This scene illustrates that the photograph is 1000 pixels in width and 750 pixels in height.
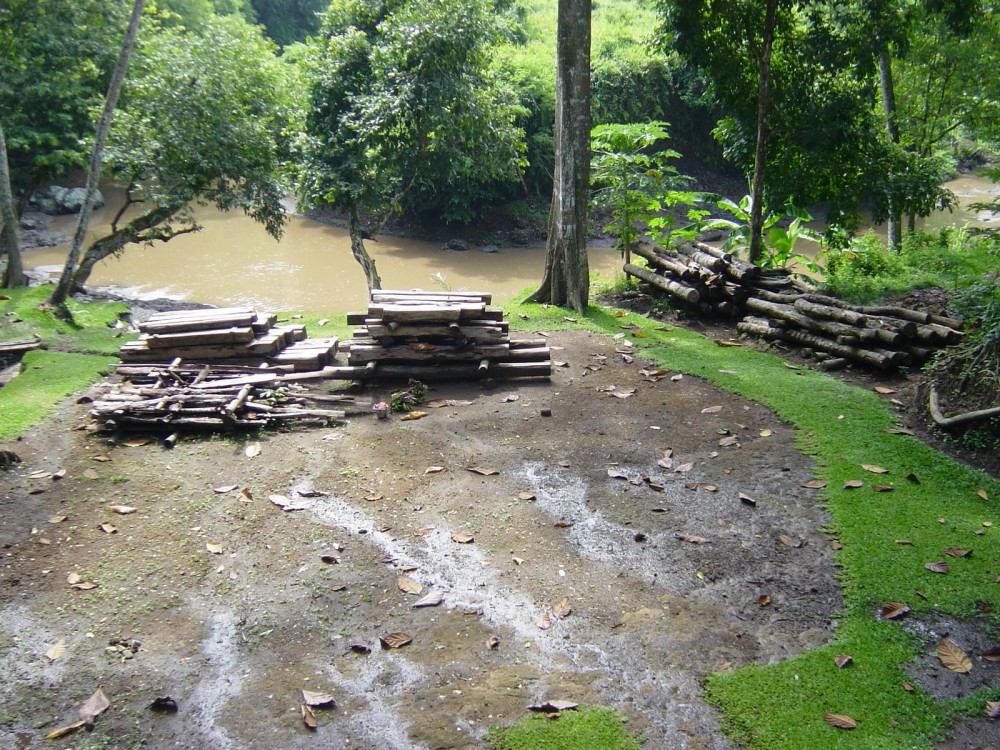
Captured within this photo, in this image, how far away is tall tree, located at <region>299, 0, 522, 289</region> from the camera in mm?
13336

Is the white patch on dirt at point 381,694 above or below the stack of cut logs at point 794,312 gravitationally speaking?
below

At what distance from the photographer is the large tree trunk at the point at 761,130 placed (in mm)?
11320

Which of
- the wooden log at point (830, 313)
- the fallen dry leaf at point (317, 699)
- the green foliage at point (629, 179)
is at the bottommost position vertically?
the fallen dry leaf at point (317, 699)

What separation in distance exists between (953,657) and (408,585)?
3.51 m

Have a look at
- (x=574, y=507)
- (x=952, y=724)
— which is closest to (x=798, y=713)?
(x=952, y=724)

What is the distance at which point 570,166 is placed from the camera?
1188 centimetres

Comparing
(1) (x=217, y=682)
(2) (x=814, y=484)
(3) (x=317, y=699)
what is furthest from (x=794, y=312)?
(1) (x=217, y=682)

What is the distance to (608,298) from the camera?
13461 mm

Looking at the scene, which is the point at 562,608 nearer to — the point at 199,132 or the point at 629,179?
the point at 629,179

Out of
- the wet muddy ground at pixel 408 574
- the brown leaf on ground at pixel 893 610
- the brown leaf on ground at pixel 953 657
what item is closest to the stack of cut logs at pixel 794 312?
the wet muddy ground at pixel 408 574

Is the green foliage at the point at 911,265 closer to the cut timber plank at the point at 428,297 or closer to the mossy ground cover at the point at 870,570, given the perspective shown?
the mossy ground cover at the point at 870,570

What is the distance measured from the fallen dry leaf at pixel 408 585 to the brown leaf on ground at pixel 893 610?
10.2 ft

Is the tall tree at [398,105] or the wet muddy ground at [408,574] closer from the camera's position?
the wet muddy ground at [408,574]

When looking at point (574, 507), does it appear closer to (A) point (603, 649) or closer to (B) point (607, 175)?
(A) point (603, 649)
